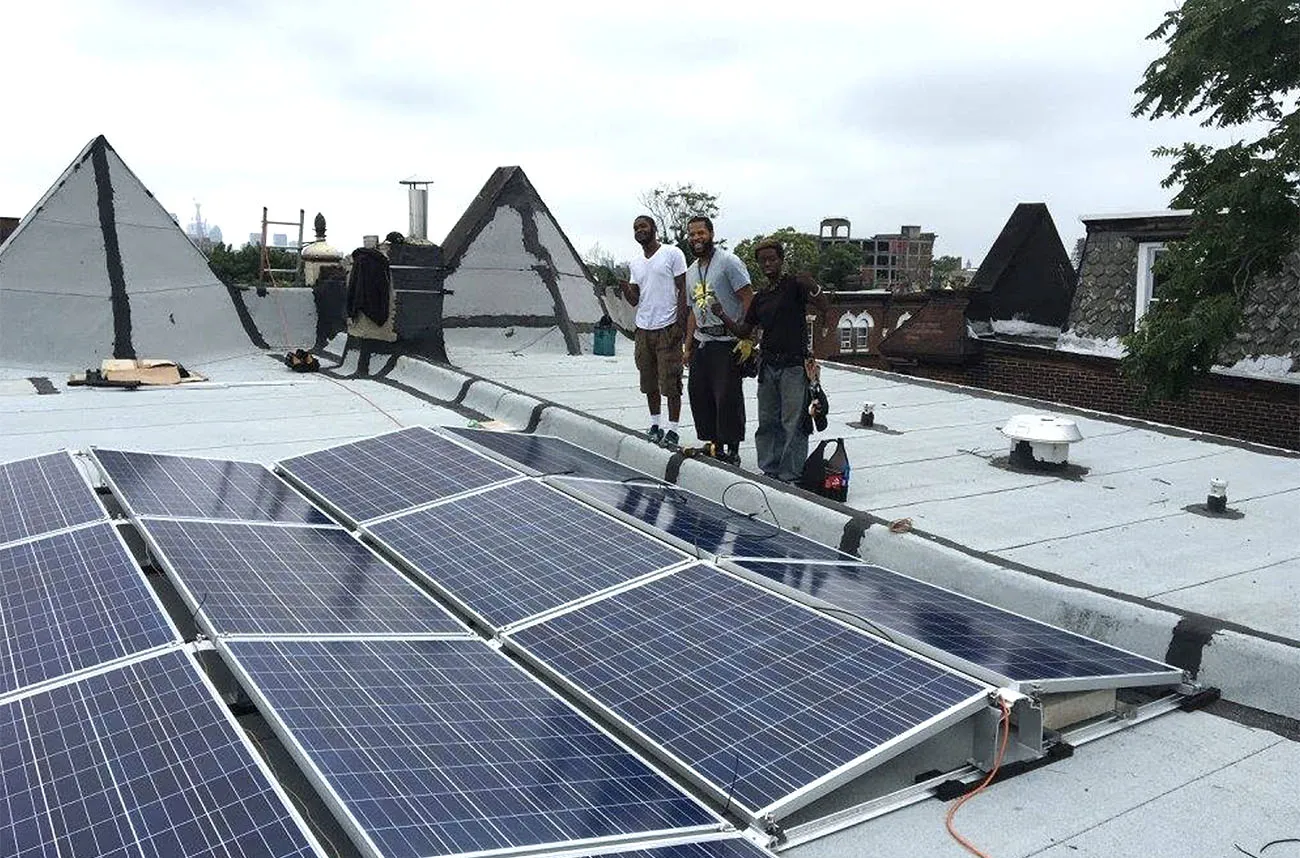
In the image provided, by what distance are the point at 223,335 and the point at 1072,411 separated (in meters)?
11.2

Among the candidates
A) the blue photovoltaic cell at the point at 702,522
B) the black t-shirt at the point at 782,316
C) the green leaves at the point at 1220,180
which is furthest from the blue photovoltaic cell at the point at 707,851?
the green leaves at the point at 1220,180

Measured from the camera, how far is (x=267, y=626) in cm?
421

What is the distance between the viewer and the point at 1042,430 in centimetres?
842

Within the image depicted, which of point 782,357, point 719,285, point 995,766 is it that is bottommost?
point 995,766

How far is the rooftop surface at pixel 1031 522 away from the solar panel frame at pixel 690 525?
26.5 inches

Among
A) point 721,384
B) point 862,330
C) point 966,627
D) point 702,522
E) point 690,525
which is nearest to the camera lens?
point 966,627

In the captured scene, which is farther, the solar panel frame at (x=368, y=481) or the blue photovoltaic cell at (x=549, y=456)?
the blue photovoltaic cell at (x=549, y=456)

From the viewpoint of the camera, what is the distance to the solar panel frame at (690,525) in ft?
17.9

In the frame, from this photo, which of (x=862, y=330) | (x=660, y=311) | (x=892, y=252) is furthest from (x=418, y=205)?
(x=892, y=252)

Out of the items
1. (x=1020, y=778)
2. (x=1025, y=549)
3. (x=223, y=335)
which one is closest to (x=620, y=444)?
(x=1025, y=549)

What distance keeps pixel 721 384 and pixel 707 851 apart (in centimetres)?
560

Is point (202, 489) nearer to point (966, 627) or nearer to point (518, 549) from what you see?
point (518, 549)

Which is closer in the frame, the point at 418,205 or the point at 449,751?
the point at 449,751

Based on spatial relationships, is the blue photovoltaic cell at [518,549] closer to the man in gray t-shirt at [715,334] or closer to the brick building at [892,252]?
the man in gray t-shirt at [715,334]
